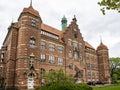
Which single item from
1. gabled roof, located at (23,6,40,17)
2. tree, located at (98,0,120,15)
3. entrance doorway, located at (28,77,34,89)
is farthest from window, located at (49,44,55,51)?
tree, located at (98,0,120,15)

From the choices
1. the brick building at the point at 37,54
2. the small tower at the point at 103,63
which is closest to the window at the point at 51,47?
the brick building at the point at 37,54

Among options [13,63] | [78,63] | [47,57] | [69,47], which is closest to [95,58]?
[78,63]

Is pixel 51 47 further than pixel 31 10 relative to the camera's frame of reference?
Yes

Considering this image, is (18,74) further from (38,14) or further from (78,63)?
(78,63)

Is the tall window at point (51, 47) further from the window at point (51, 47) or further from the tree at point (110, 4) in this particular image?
the tree at point (110, 4)

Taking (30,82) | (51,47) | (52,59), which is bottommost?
(30,82)

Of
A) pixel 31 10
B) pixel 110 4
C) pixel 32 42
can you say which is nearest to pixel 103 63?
pixel 32 42

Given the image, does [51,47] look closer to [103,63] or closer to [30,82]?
[30,82]

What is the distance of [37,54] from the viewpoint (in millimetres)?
35750

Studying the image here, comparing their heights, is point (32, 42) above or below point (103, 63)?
above

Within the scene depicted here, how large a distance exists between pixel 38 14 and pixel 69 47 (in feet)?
44.6

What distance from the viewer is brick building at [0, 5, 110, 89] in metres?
33.6

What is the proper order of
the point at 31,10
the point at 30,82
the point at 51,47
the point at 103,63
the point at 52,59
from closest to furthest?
the point at 30,82 → the point at 31,10 → the point at 52,59 → the point at 51,47 → the point at 103,63

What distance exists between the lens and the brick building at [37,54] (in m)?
33.6
